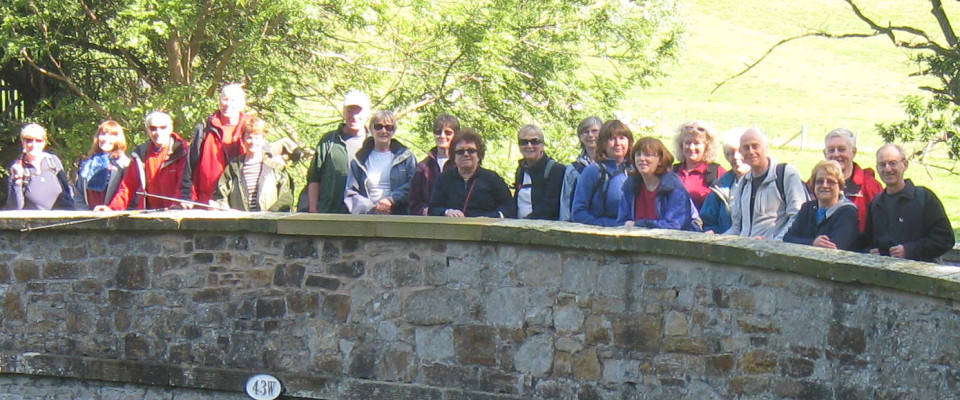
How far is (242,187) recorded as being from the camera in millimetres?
9625

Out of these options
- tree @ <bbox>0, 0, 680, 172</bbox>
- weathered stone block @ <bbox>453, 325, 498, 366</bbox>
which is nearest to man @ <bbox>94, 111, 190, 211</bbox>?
weathered stone block @ <bbox>453, 325, 498, 366</bbox>

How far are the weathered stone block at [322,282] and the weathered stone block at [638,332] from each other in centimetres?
190

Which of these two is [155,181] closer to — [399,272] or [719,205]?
[399,272]

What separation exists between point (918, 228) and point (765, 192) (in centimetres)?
89

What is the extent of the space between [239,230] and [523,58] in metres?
7.49

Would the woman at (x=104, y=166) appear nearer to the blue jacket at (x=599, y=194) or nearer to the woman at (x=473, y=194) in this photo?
the woman at (x=473, y=194)

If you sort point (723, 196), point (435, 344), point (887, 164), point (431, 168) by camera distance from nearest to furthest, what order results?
point (887, 164)
point (723, 196)
point (435, 344)
point (431, 168)

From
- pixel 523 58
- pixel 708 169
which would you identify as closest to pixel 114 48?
pixel 523 58

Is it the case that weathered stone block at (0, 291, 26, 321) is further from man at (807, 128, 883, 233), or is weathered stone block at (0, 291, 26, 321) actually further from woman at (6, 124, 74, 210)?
man at (807, 128, 883, 233)

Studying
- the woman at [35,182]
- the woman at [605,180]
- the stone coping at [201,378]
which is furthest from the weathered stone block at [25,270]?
the woman at [605,180]

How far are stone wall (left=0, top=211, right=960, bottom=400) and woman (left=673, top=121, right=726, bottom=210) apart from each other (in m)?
0.94

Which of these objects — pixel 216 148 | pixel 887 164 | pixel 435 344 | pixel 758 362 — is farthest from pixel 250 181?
pixel 887 164

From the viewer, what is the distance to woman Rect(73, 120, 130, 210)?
9.99 m

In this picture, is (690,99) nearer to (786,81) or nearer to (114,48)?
(786,81)
